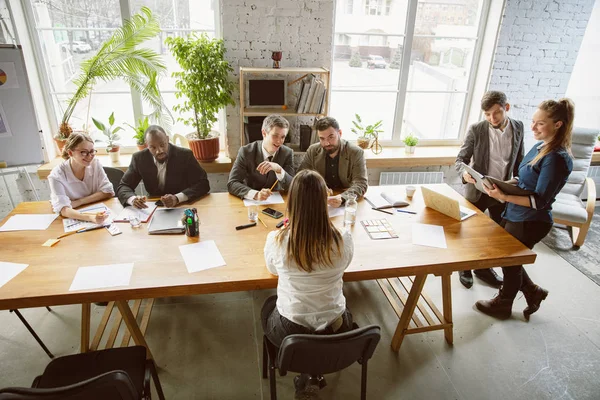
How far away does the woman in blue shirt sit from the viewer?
2.32m

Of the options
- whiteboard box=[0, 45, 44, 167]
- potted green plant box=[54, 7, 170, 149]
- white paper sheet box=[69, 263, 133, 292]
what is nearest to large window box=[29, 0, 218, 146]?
potted green plant box=[54, 7, 170, 149]

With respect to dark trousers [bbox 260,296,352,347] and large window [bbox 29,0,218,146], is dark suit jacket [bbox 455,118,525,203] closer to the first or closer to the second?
dark trousers [bbox 260,296,352,347]

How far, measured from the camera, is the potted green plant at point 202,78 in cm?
349

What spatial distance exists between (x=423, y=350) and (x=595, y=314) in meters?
1.48

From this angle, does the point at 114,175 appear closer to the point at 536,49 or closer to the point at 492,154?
the point at 492,154

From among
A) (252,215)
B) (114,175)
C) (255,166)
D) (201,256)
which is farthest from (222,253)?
(114,175)

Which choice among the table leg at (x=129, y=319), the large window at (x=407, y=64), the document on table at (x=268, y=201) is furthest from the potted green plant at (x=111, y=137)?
the large window at (x=407, y=64)

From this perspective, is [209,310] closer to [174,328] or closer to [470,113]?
[174,328]

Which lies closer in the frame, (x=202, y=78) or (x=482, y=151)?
(x=482, y=151)

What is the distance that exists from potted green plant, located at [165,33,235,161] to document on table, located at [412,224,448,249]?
2.23 m

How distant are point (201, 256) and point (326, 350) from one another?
88 centimetres

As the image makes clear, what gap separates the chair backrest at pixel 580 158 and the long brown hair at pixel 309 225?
3630mm

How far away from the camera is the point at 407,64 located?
4.33m

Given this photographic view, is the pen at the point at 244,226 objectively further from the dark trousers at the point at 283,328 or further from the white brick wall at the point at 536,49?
the white brick wall at the point at 536,49
